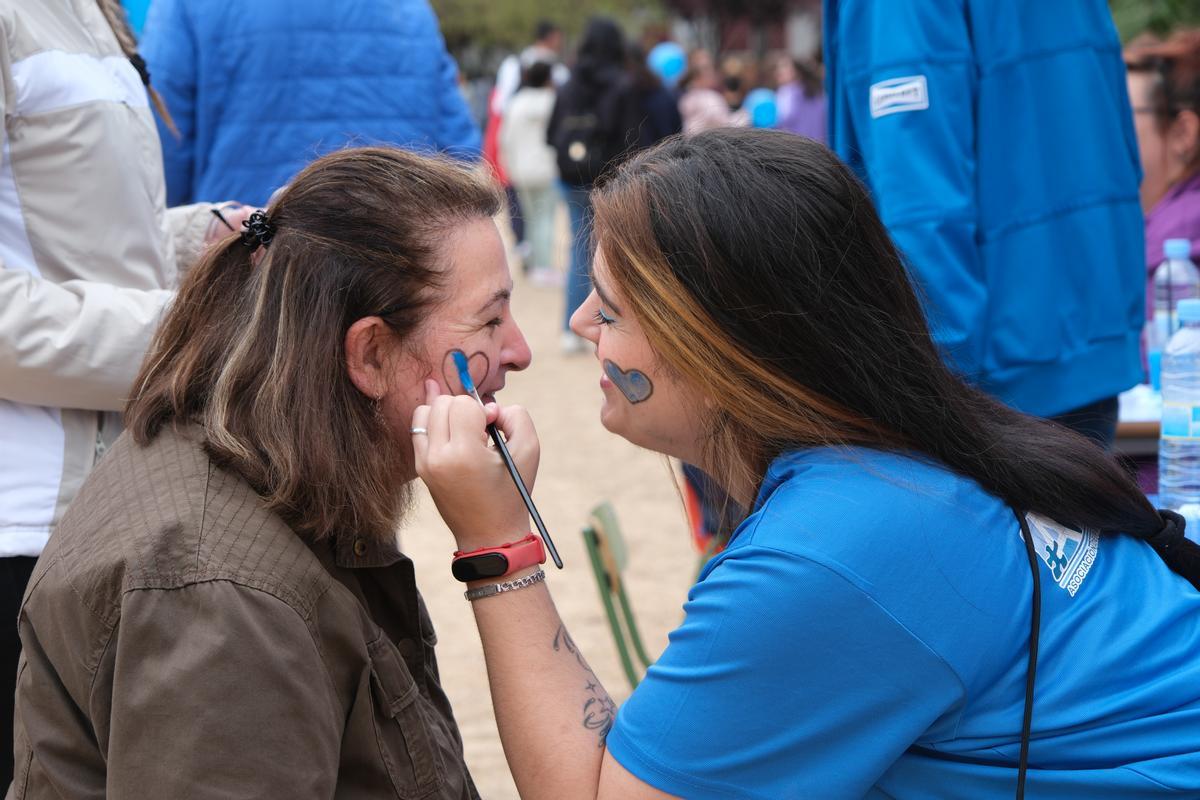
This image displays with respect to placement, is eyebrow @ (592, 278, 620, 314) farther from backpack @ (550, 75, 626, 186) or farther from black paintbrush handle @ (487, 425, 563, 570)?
backpack @ (550, 75, 626, 186)

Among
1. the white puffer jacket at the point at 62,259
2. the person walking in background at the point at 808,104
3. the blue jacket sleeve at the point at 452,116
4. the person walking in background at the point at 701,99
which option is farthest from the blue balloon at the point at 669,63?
the white puffer jacket at the point at 62,259

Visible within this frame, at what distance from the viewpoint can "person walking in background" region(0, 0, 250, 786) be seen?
6.30 ft

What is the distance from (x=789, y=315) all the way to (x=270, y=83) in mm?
2435

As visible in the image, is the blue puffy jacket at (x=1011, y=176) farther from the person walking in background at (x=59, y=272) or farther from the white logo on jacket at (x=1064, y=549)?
the person walking in background at (x=59, y=272)

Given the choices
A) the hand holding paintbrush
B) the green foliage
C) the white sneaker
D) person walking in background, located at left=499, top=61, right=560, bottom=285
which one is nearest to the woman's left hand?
the hand holding paintbrush

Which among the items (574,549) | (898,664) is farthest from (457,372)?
(574,549)

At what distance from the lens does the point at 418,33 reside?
12.3 feet

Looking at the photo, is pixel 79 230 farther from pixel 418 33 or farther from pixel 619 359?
pixel 418 33

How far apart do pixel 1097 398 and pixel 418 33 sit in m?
2.13

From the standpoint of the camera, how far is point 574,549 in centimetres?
560

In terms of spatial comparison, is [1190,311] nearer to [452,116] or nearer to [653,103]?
[452,116]

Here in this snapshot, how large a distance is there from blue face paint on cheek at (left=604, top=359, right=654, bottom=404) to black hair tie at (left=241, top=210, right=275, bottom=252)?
1.60 feet

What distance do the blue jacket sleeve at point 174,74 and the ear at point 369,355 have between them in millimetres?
1989

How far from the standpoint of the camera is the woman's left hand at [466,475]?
1657 mm
